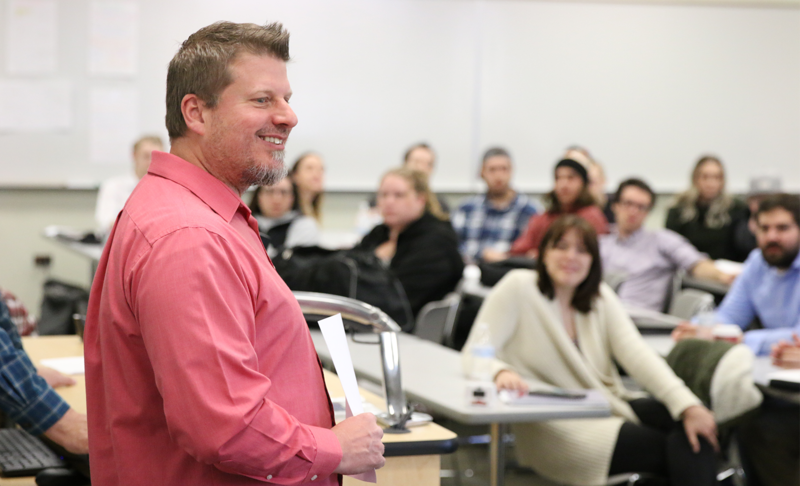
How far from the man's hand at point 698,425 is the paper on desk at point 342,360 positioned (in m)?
1.66

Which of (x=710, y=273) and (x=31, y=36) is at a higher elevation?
(x=31, y=36)

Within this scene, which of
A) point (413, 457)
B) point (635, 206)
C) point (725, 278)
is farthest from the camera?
point (635, 206)

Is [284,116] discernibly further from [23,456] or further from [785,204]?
[785,204]

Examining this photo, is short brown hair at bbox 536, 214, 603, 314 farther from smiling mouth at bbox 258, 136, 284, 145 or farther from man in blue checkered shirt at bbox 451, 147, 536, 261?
man in blue checkered shirt at bbox 451, 147, 536, 261

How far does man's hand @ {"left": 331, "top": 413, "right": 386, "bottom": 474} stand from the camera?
1.22 m

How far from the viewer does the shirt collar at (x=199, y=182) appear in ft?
3.92

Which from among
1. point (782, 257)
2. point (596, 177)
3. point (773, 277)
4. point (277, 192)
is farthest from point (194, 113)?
point (596, 177)

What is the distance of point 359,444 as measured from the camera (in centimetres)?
124

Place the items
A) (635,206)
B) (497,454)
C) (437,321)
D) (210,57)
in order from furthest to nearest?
(635,206)
(437,321)
(497,454)
(210,57)

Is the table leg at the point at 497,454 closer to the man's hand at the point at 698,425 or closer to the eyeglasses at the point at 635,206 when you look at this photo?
the man's hand at the point at 698,425

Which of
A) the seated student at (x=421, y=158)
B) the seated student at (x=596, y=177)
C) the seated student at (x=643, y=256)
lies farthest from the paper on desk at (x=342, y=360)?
the seated student at (x=421, y=158)

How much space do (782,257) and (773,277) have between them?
14 centimetres

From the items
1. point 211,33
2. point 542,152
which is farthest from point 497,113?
point 211,33

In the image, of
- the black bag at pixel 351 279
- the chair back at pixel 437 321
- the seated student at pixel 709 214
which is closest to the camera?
the black bag at pixel 351 279
